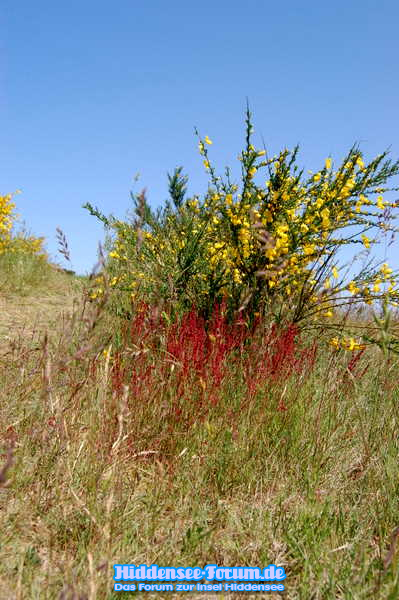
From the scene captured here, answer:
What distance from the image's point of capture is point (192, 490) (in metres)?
1.87

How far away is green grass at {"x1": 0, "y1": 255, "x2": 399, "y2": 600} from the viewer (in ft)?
4.68

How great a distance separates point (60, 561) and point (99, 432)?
22.3 inches

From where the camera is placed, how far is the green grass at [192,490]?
4.68ft

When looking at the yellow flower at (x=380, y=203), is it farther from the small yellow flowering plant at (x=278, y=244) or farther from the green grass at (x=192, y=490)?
the green grass at (x=192, y=490)

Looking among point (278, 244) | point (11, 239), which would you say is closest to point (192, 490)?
point (278, 244)

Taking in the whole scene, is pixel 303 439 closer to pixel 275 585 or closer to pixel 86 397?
pixel 275 585

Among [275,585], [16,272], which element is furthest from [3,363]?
[16,272]

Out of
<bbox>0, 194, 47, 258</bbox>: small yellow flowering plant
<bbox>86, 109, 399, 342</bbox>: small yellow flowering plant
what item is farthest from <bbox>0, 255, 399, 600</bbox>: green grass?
<bbox>0, 194, 47, 258</bbox>: small yellow flowering plant

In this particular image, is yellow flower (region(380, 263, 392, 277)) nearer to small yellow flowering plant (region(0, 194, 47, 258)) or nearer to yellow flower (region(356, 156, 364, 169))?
yellow flower (region(356, 156, 364, 169))

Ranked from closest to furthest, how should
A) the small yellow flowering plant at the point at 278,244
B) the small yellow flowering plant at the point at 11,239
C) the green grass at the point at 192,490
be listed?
1. the green grass at the point at 192,490
2. the small yellow flowering plant at the point at 278,244
3. the small yellow flowering plant at the point at 11,239

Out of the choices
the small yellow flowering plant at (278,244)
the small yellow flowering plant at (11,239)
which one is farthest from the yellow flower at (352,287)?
the small yellow flowering plant at (11,239)

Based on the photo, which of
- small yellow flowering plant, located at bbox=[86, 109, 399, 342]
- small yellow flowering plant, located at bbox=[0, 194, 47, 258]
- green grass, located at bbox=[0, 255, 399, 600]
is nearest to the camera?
green grass, located at bbox=[0, 255, 399, 600]

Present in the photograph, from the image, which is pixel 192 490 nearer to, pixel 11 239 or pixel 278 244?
pixel 278 244

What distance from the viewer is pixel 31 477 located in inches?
69.8
